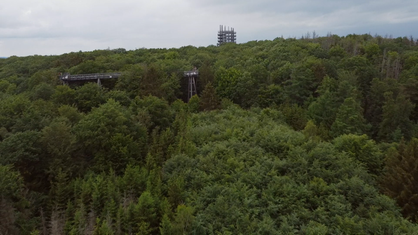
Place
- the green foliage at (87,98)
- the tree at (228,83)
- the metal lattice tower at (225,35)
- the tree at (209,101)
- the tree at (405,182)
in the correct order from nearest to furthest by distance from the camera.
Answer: the tree at (405,182) < the green foliage at (87,98) < the tree at (209,101) < the tree at (228,83) < the metal lattice tower at (225,35)

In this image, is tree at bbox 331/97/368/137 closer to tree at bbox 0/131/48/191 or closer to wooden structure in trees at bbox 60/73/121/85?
tree at bbox 0/131/48/191

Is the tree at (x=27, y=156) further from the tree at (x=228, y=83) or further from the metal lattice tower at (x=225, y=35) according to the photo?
the metal lattice tower at (x=225, y=35)

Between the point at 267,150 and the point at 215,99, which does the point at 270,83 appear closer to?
the point at 215,99

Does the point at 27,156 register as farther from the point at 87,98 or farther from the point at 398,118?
the point at 398,118

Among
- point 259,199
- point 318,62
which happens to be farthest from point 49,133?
point 318,62

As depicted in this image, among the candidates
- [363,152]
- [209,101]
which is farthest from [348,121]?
[209,101]

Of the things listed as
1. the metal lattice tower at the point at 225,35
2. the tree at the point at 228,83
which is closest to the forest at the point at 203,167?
the tree at the point at 228,83

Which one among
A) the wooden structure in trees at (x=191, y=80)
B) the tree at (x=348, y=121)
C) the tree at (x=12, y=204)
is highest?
the wooden structure in trees at (x=191, y=80)

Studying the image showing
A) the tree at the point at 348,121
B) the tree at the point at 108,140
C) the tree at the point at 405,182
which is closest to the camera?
the tree at the point at 405,182

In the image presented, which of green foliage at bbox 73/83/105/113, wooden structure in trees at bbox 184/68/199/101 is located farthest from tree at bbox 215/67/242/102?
green foliage at bbox 73/83/105/113

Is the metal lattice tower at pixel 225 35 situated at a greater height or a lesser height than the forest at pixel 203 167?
greater

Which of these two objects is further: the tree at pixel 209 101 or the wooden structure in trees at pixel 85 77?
the wooden structure in trees at pixel 85 77
